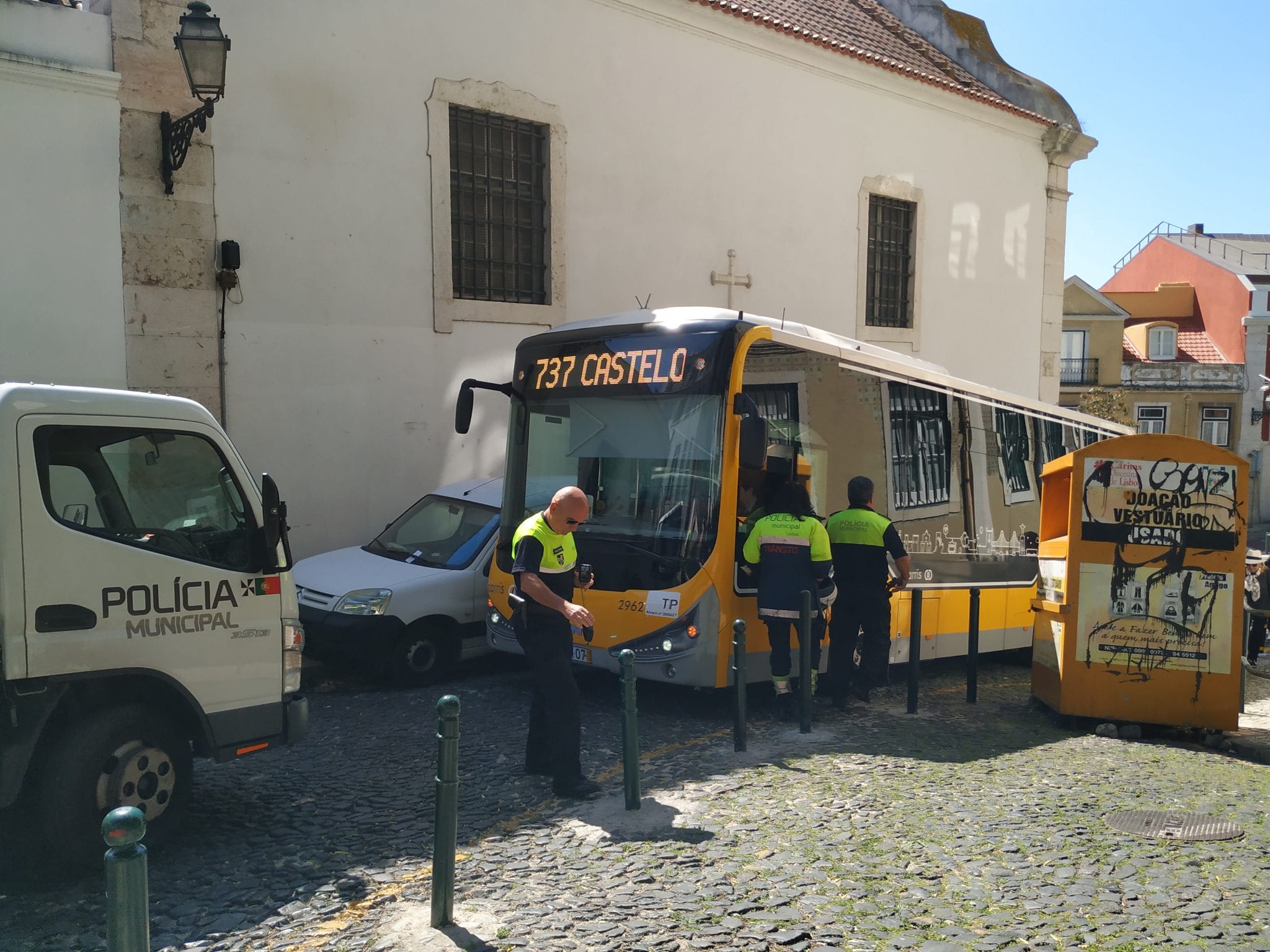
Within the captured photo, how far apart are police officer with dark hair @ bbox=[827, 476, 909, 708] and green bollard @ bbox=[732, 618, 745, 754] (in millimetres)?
1602

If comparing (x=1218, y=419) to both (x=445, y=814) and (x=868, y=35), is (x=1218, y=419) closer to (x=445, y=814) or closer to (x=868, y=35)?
(x=868, y=35)

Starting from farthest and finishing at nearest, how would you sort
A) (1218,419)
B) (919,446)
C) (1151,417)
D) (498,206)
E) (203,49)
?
(1151,417)
(1218,419)
(498,206)
(919,446)
(203,49)

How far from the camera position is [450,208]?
41.0 ft

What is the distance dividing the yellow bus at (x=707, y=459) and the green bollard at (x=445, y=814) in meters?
3.42

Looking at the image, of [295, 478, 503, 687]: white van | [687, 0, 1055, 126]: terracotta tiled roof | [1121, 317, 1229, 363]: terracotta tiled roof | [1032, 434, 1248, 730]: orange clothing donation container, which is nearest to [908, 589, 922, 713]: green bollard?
[1032, 434, 1248, 730]: orange clothing donation container

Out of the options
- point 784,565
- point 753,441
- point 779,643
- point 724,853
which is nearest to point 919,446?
point 784,565

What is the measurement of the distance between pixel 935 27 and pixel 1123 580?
1562 centimetres

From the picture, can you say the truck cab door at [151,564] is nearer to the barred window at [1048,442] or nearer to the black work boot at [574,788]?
the black work boot at [574,788]

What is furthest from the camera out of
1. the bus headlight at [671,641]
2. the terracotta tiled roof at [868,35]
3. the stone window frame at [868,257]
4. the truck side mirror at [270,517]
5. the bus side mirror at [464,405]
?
the stone window frame at [868,257]

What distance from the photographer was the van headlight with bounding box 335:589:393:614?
28.7 ft

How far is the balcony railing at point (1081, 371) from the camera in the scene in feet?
142

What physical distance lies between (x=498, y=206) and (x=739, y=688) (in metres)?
8.07

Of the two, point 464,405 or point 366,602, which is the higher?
point 464,405

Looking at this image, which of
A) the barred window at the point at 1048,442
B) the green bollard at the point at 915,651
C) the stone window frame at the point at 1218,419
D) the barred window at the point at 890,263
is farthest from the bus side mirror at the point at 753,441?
the stone window frame at the point at 1218,419
